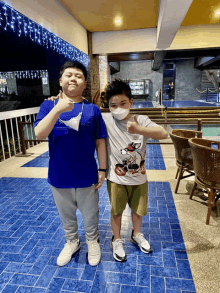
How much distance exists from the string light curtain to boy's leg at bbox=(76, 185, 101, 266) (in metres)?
3.48

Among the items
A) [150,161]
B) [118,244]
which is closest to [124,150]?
[118,244]

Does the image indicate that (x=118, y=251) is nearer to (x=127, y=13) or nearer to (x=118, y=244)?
(x=118, y=244)

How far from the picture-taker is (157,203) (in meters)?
2.56

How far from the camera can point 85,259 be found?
Result: 171cm

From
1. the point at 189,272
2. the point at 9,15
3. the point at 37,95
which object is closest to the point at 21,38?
the point at 9,15

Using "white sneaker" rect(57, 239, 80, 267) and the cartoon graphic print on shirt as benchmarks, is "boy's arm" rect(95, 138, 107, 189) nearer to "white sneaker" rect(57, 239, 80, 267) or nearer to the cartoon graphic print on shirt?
the cartoon graphic print on shirt

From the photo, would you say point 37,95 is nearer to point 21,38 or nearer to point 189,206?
point 21,38

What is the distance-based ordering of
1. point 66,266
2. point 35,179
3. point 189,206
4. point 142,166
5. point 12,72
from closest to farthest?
point 142,166 → point 66,266 → point 189,206 → point 35,179 → point 12,72

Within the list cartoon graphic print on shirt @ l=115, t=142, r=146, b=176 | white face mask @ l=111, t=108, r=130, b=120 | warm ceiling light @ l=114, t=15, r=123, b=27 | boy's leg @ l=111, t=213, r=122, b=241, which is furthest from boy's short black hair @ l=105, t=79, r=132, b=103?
warm ceiling light @ l=114, t=15, r=123, b=27

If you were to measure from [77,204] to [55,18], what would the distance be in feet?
16.3

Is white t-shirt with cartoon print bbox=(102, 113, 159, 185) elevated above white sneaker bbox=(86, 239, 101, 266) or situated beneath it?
elevated above

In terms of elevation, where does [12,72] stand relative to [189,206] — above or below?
above

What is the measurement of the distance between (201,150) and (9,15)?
3812 millimetres

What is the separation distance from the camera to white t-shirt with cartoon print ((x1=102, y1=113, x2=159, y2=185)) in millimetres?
1481
